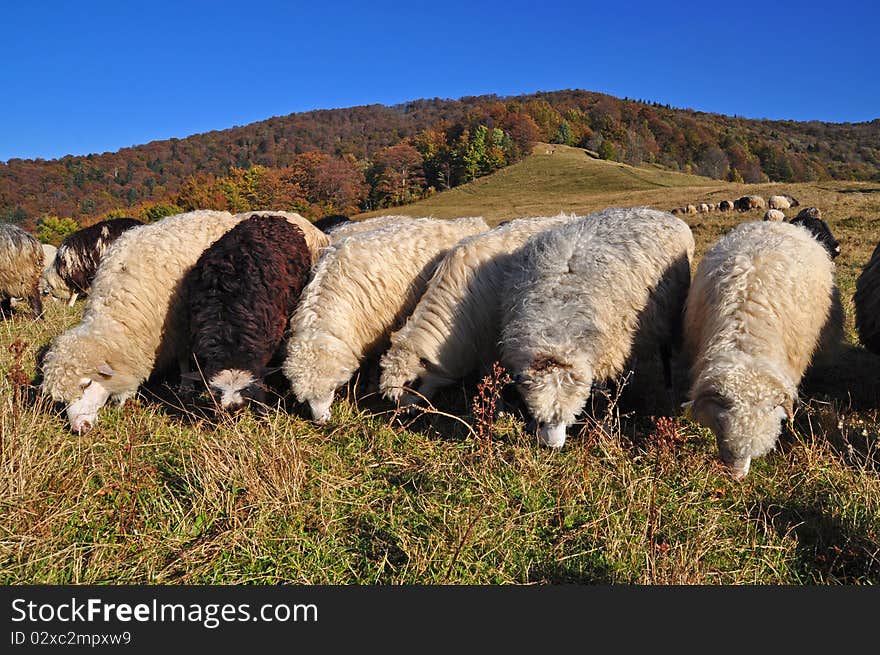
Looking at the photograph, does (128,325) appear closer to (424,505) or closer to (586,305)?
(424,505)

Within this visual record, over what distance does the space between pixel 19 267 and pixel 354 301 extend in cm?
935

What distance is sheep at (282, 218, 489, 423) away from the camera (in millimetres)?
5598

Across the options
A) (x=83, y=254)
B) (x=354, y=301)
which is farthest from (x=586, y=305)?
(x=83, y=254)

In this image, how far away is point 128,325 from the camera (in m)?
6.33

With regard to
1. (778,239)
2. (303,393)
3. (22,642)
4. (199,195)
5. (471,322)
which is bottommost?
Answer: (22,642)

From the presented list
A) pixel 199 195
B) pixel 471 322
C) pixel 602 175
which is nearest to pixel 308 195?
pixel 199 195

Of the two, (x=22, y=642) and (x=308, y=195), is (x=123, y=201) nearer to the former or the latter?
(x=308, y=195)

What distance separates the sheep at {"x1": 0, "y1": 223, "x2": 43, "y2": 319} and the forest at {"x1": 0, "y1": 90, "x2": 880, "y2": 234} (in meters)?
65.6

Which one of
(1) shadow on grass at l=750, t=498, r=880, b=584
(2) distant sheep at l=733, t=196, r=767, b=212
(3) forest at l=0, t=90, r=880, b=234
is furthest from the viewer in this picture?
(3) forest at l=0, t=90, r=880, b=234

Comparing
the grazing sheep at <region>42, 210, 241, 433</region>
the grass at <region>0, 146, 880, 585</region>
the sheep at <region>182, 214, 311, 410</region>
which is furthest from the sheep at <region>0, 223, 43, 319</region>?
the grass at <region>0, 146, 880, 585</region>

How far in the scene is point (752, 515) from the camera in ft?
12.7

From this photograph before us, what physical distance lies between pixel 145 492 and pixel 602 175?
2979 inches

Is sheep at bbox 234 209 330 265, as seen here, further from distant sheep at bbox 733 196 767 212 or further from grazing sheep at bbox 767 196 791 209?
distant sheep at bbox 733 196 767 212

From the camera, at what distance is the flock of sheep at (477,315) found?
15.4 feet
